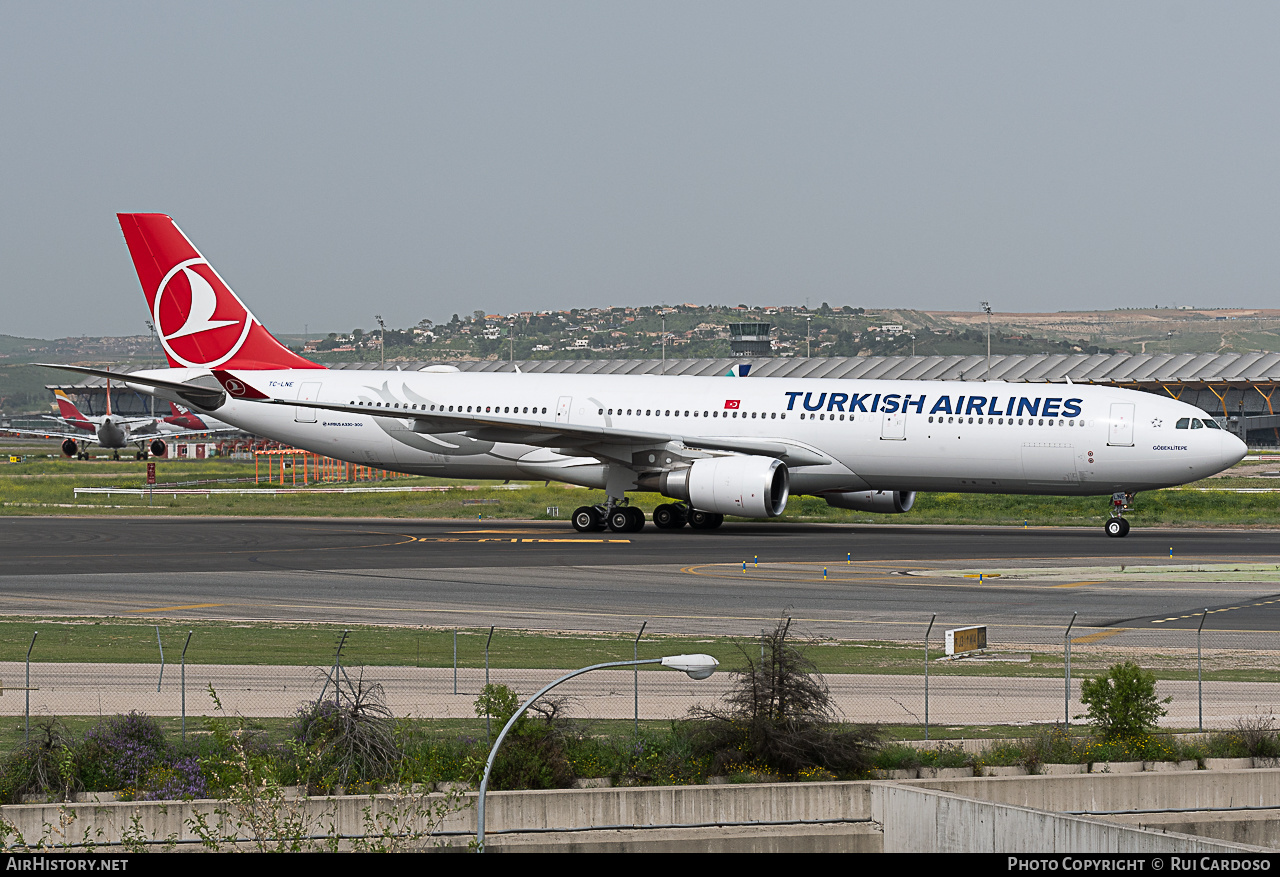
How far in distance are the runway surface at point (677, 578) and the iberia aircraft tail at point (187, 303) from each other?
6984mm

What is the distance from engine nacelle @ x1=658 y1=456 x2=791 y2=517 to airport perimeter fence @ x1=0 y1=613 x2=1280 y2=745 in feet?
50.9

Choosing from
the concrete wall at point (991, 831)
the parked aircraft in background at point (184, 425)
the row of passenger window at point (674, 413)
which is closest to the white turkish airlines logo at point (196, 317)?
the row of passenger window at point (674, 413)

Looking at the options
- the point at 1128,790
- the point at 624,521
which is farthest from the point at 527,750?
the point at 624,521

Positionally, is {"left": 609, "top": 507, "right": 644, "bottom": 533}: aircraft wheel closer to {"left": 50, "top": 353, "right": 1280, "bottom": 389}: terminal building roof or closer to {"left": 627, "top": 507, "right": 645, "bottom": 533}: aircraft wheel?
{"left": 627, "top": 507, "right": 645, "bottom": 533}: aircraft wheel

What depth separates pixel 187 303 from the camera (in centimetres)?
5294

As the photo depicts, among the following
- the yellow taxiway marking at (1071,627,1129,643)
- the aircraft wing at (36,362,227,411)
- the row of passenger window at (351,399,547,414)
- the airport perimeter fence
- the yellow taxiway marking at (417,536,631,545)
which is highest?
the aircraft wing at (36,362,227,411)

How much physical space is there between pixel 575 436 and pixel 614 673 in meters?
22.0

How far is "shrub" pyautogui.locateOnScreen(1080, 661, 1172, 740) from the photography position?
727 inches

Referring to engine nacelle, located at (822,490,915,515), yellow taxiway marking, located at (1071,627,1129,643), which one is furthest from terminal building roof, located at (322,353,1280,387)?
yellow taxiway marking, located at (1071,627,1129,643)

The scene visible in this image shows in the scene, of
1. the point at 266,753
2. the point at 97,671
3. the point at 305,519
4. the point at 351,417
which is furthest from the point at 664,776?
the point at 305,519

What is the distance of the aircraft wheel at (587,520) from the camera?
157 ft

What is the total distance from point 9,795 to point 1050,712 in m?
13.7

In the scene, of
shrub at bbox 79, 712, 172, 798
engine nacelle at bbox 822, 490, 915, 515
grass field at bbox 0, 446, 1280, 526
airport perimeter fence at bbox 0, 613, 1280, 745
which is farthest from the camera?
grass field at bbox 0, 446, 1280, 526

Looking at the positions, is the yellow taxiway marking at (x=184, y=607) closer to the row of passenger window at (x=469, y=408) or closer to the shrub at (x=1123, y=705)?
the row of passenger window at (x=469, y=408)
